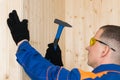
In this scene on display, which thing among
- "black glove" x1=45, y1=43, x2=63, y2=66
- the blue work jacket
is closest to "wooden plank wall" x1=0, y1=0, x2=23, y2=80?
"black glove" x1=45, y1=43, x2=63, y2=66

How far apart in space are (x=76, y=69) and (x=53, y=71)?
13cm

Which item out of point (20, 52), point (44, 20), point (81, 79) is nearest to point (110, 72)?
point (81, 79)

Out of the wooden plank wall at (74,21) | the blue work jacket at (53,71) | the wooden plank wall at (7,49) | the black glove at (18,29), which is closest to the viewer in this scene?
the blue work jacket at (53,71)

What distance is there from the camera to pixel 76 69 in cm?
176

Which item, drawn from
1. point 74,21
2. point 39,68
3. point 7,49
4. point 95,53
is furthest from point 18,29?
point 74,21

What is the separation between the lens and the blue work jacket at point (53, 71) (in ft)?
5.67

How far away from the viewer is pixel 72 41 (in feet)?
10.3

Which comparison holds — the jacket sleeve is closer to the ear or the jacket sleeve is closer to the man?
the man

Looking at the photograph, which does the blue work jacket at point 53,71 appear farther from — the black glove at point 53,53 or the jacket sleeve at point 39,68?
the black glove at point 53,53

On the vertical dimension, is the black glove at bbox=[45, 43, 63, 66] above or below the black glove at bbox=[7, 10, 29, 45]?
below

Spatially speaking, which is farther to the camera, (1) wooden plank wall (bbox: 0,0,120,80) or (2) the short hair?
(1) wooden plank wall (bbox: 0,0,120,80)

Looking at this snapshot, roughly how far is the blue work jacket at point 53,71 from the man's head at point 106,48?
85mm

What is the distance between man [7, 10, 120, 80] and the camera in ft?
5.73

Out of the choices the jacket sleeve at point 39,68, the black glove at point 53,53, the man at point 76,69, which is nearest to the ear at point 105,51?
the man at point 76,69
